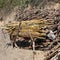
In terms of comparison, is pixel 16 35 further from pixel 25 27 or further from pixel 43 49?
pixel 43 49

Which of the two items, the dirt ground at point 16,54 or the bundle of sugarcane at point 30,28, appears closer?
the dirt ground at point 16,54

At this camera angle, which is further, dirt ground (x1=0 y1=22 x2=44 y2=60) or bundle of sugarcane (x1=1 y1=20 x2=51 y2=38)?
bundle of sugarcane (x1=1 y1=20 x2=51 y2=38)

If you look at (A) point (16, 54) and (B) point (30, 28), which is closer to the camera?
(A) point (16, 54)

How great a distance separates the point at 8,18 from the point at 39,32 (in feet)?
26.6

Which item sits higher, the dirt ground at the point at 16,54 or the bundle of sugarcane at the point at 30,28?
the bundle of sugarcane at the point at 30,28

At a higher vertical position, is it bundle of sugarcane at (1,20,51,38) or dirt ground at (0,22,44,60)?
bundle of sugarcane at (1,20,51,38)

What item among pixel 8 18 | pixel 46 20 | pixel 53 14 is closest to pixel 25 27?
pixel 46 20

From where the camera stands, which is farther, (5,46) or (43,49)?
(5,46)

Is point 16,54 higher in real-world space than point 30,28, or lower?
lower

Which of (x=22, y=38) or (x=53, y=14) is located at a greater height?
(x=53, y=14)

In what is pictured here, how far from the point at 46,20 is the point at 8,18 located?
284 inches

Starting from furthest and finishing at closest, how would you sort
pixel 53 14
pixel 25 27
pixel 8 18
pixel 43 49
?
1. pixel 8 18
2. pixel 53 14
3. pixel 25 27
4. pixel 43 49

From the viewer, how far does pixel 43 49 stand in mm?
11242

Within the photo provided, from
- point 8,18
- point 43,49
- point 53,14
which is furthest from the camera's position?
point 8,18
